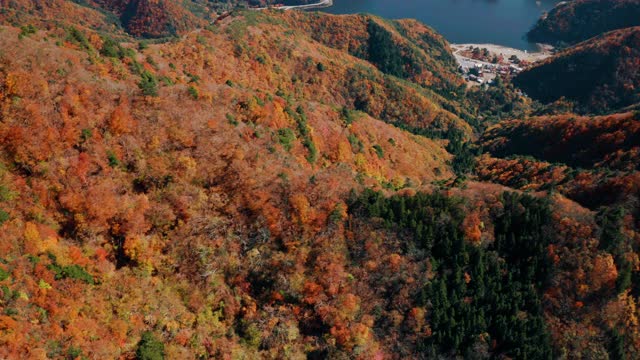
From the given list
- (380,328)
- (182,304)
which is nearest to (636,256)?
(380,328)

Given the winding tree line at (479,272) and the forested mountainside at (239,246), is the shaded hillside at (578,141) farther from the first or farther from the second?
the winding tree line at (479,272)

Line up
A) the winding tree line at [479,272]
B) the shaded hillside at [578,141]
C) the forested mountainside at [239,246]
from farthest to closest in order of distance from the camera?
the shaded hillside at [578,141]
the winding tree line at [479,272]
the forested mountainside at [239,246]

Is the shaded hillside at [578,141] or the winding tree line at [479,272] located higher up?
the shaded hillside at [578,141]

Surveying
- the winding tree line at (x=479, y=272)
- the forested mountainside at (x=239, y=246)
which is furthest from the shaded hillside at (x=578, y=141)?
the winding tree line at (x=479, y=272)

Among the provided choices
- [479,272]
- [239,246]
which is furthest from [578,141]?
[239,246]

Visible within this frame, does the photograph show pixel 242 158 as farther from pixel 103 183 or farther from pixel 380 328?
pixel 380 328

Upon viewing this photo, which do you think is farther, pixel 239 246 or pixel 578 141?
pixel 578 141

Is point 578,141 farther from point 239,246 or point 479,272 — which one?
point 239,246

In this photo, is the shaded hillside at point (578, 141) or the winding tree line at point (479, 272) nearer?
the winding tree line at point (479, 272)
